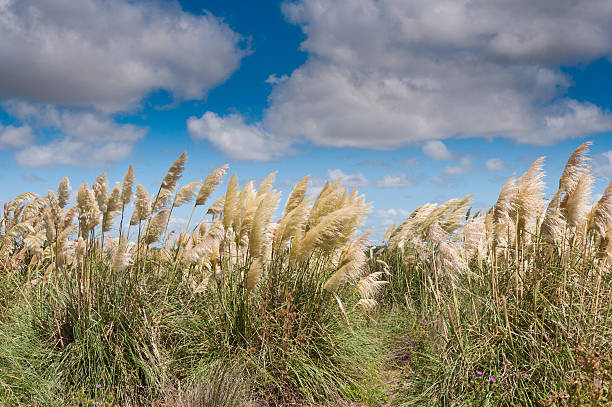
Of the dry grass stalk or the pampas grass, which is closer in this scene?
the pampas grass

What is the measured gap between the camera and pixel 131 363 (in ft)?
16.4

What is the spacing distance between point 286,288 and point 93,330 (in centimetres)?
199

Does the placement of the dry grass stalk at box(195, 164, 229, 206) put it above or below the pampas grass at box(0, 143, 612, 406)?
A: above

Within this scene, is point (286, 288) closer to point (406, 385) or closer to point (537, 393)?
point (406, 385)

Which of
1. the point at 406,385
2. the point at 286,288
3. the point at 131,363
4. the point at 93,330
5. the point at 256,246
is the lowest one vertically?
the point at 406,385

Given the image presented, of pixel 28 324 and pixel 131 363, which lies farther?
pixel 28 324

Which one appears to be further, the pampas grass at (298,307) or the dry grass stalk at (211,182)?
the dry grass stalk at (211,182)

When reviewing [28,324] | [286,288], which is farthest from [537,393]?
[28,324]

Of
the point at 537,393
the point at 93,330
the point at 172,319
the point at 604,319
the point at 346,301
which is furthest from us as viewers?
the point at 346,301

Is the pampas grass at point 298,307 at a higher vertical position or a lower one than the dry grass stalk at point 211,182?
lower

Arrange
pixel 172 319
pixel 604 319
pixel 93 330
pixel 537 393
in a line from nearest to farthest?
pixel 537 393
pixel 604 319
pixel 93 330
pixel 172 319

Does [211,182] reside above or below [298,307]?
above

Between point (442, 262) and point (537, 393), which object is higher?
point (442, 262)

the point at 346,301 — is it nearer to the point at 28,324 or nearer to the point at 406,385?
the point at 406,385
